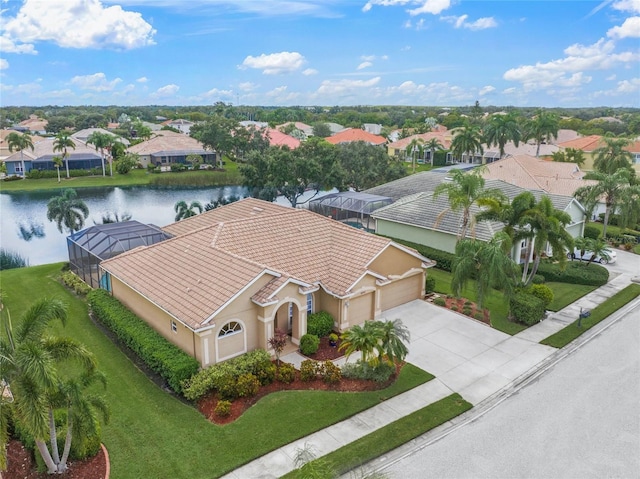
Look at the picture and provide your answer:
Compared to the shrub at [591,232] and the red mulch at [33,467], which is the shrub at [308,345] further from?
the shrub at [591,232]

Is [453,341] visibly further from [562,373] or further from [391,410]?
[391,410]

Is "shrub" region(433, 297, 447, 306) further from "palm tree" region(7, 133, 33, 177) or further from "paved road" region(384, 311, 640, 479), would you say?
"palm tree" region(7, 133, 33, 177)

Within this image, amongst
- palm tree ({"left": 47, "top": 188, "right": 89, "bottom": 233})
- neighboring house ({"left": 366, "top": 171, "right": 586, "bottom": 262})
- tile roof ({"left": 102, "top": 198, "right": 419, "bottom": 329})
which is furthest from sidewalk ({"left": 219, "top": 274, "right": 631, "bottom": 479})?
palm tree ({"left": 47, "top": 188, "right": 89, "bottom": 233})

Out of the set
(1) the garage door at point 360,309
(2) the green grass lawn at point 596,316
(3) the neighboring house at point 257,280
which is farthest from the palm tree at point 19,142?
(2) the green grass lawn at point 596,316

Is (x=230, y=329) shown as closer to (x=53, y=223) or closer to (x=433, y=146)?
(x=53, y=223)

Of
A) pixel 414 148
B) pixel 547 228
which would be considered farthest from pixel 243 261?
pixel 414 148
